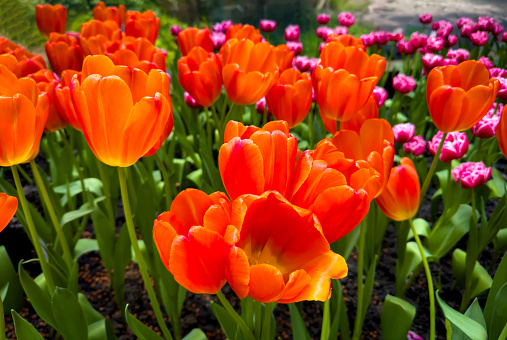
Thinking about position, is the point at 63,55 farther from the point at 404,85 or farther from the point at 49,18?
the point at 404,85

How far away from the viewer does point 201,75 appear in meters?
1.05

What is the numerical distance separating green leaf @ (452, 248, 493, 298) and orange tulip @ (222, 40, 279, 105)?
794 mm

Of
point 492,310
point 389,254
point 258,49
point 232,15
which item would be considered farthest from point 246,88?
point 232,15

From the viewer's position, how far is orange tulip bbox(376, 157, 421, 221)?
2.36 feet

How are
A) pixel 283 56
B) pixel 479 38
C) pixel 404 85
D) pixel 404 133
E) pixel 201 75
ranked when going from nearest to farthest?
pixel 201 75 < pixel 283 56 < pixel 404 133 < pixel 404 85 < pixel 479 38

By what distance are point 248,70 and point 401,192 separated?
1.72 feet

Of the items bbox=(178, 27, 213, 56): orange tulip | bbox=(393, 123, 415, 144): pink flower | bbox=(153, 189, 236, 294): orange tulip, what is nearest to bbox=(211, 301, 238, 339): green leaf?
bbox=(153, 189, 236, 294): orange tulip

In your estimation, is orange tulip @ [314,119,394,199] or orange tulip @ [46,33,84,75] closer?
orange tulip @ [314,119,394,199]

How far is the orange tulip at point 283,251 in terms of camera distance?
1.36 feet

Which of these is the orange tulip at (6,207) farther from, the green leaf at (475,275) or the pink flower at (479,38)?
the pink flower at (479,38)

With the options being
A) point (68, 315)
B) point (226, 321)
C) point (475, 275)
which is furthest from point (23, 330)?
point (475, 275)

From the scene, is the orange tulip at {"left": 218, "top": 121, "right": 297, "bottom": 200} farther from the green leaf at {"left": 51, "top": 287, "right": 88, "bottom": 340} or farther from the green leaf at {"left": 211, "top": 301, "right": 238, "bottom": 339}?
the green leaf at {"left": 51, "top": 287, "right": 88, "bottom": 340}

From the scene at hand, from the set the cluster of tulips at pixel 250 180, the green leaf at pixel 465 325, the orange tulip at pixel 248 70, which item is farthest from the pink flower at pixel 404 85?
the green leaf at pixel 465 325

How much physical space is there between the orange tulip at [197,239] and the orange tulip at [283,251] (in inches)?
0.8
